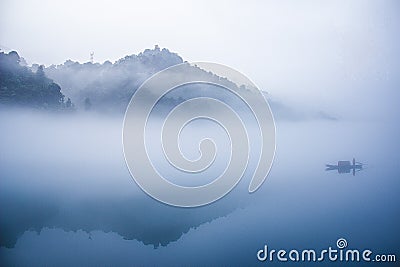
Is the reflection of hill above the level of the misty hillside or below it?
below

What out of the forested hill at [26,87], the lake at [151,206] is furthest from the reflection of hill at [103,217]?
the forested hill at [26,87]

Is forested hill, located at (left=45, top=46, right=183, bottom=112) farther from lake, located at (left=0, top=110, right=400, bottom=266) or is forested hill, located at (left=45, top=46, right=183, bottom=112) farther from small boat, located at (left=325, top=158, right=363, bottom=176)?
small boat, located at (left=325, top=158, right=363, bottom=176)

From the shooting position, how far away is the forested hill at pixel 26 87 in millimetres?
2676

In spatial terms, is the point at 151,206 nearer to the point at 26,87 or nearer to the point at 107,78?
the point at 107,78

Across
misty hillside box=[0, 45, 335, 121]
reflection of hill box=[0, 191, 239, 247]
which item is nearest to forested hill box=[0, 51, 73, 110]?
misty hillside box=[0, 45, 335, 121]

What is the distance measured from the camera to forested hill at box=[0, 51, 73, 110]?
8.78ft

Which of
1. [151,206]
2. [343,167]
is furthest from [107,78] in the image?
[343,167]

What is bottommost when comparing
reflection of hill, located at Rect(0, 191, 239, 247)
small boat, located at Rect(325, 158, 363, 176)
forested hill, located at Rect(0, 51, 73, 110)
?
Result: reflection of hill, located at Rect(0, 191, 239, 247)

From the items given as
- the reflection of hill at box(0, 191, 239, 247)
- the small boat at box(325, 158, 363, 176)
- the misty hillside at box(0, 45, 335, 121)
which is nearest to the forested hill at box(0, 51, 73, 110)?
the misty hillside at box(0, 45, 335, 121)

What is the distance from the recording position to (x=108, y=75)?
8.77ft

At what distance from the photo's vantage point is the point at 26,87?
2.69 metres

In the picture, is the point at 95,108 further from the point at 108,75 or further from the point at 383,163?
the point at 383,163

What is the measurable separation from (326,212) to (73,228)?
54.8 inches

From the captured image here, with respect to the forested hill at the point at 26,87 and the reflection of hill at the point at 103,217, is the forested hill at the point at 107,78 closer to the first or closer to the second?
the forested hill at the point at 26,87
